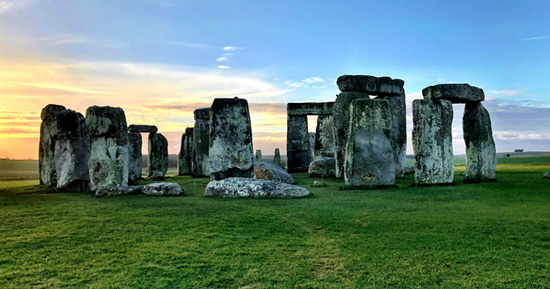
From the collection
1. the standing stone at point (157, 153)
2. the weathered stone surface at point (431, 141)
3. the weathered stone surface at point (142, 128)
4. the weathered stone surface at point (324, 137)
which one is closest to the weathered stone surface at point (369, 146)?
the weathered stone surface at point (431, 141)

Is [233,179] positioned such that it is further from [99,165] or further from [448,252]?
[448,252]

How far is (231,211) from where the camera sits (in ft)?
27.3

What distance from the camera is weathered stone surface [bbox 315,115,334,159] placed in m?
23.5

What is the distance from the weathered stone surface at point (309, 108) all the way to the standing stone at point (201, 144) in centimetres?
538

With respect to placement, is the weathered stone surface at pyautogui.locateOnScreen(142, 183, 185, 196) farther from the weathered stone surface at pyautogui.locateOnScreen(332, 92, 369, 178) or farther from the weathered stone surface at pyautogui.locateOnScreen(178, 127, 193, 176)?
the weathered stone surface at pyautogui.locateOnScreen(178, 127, 193, 176)

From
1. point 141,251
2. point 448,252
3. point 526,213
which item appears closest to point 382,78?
point 526,213

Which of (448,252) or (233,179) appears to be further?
(233,179)

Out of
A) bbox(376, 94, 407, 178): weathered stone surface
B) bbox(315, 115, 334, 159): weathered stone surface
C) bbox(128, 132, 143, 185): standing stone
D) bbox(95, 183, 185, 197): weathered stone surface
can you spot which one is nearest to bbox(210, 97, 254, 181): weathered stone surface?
bbox(95, 183, 185, 197): weathered stone surface

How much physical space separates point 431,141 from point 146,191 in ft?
26.9

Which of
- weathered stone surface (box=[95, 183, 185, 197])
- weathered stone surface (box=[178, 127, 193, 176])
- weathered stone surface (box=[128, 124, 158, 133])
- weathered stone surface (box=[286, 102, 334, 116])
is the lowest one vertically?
weathered stone surface (box=[95, 183, 185, 197])

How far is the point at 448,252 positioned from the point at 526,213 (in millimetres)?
3525

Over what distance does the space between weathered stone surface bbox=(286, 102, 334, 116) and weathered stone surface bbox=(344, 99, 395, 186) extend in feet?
37.6

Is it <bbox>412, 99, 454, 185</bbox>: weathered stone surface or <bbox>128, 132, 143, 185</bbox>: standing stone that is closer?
<bbox>412, 99, 454, 185</bbox>: weathered stone surface

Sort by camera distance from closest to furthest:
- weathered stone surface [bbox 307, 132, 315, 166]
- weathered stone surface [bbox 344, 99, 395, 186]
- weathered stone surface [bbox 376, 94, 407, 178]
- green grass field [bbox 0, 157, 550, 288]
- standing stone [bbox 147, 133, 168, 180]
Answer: green grass field [bbox 0, 157, 550, 288] < weathered stone surface [bbox 344, 99, 395, 186] < weathered stone surface [bbox 376, 94, 407, 178] < standing stone [bbox 147, 133, 168, 180] < weathered stone surface [bbox 307, 132, 315, 166]
